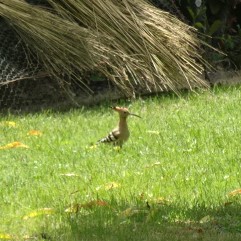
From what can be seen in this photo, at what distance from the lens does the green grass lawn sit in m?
5.26

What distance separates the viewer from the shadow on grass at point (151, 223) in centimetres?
504

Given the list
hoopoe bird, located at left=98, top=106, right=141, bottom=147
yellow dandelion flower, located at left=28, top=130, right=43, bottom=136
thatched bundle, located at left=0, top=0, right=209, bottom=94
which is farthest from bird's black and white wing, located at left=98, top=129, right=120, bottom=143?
thatched bundle, located at left=0, top=0, right=209, bottom=94

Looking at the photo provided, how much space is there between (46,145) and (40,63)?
269 cm

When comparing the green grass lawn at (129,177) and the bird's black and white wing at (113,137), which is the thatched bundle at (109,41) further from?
the bird's black and white wing at (113,137)

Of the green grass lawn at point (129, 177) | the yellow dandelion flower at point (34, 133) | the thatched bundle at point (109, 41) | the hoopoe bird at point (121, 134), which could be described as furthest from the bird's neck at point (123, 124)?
the thatched bundle at point (109, 41)

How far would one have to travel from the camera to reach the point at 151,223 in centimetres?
529

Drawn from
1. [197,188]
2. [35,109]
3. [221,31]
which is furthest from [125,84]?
[197,188]

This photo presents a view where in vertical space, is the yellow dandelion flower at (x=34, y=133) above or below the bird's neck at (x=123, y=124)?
below

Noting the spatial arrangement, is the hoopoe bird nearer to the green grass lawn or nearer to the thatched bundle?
the green grass lawn

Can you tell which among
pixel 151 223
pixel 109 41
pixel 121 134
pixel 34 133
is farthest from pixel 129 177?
pixel 109 41

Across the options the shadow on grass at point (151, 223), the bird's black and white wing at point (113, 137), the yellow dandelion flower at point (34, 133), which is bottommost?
the yellow dandelion flower at point (34, 133)

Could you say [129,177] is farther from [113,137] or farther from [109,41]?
[109,41]

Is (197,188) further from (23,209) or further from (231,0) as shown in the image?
(231,0)

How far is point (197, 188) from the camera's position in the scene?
6.04 meters
